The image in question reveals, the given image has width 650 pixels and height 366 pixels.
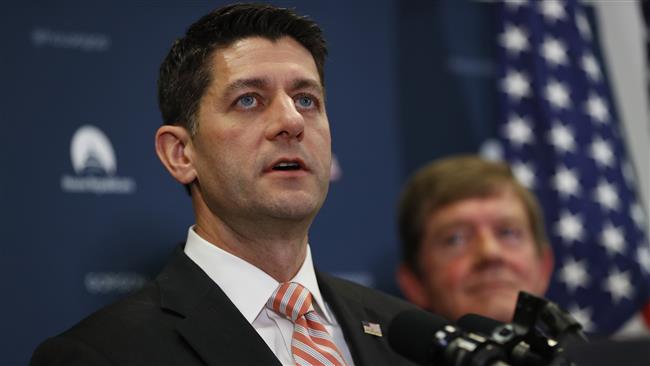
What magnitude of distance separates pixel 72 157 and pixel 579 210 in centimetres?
241

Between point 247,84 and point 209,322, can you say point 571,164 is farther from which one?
point 209,322

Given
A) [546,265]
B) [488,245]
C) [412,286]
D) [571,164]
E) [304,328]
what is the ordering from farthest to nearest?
[571,164]
[546,265]
[412,286]
[488,245]
[304,328]

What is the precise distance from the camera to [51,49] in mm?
3525

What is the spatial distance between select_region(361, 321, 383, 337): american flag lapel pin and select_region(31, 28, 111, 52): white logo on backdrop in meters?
1.57

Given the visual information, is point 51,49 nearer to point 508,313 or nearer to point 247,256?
point 247,256

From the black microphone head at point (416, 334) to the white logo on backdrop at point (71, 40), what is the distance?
6.28 ft

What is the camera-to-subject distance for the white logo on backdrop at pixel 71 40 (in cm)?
351

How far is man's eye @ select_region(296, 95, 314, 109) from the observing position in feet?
8.82

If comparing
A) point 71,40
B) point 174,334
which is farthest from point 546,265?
point 174,334

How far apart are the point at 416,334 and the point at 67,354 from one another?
813mm

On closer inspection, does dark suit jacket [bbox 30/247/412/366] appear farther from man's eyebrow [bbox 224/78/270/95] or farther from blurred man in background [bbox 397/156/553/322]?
blurred man in background [bbox 397/156/553/322]

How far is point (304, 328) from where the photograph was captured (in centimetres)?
254

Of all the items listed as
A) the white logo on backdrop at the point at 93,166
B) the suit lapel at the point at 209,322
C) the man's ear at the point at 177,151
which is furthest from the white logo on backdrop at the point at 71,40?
the suit lapel at the point at 209,322

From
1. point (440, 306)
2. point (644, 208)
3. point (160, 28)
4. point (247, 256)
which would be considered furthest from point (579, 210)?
point (247, 256)
